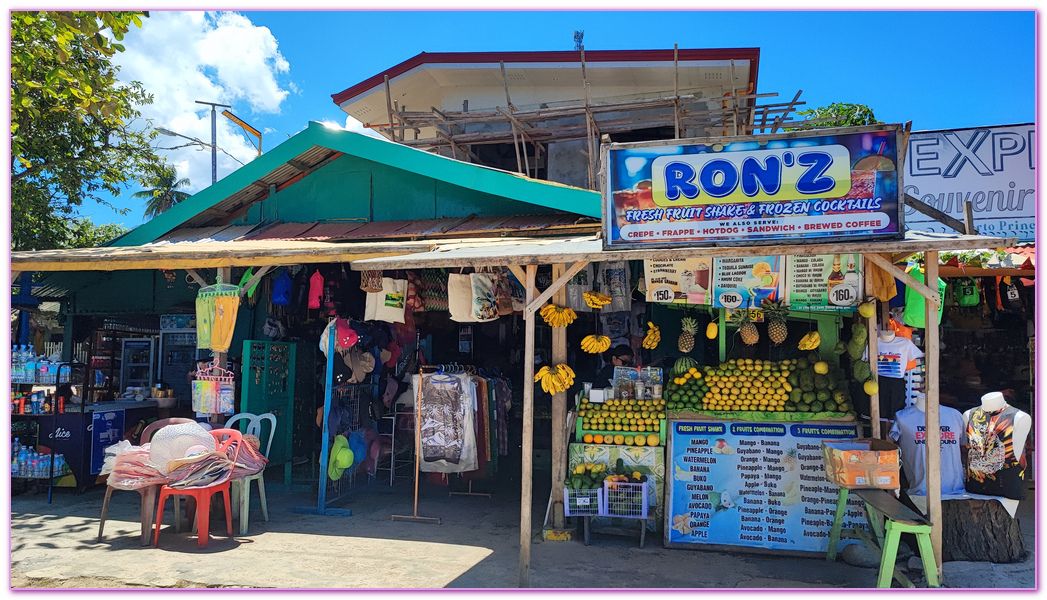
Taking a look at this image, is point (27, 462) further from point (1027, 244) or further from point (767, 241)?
point (1027, 244)

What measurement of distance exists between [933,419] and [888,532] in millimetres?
1071

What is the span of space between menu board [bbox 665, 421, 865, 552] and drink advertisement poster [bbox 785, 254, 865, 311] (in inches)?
48.2

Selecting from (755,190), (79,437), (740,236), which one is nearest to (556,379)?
(740,236)

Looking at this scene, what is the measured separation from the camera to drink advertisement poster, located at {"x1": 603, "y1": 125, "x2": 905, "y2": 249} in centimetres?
527

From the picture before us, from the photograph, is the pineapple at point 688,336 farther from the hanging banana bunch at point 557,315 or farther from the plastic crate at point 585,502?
the plastic crate at point 585,502

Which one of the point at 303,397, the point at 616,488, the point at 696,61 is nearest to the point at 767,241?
the point at 616,488

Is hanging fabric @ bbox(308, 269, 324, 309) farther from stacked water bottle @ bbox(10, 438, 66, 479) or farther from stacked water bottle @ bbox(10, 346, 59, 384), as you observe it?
stacked water bottle @ bbox(10, 438, 66, 479)

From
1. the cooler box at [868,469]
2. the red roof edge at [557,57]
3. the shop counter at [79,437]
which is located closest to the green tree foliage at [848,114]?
the red roof edge at [557,57]

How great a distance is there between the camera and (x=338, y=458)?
838 cm

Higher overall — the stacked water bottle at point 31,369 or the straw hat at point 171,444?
the stacked water bottle at point 31,369

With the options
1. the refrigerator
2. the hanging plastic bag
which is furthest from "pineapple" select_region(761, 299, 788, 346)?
the refrigerator

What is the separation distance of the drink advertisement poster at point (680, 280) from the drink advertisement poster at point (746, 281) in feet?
0.30

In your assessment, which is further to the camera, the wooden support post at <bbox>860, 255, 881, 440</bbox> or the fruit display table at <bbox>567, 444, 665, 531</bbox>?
the fruit display table at <bbox>567, 444, 665, 531</bbox>

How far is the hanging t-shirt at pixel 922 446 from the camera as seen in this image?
645 cm
